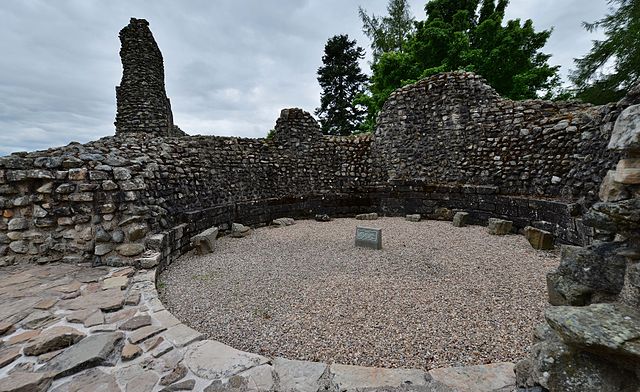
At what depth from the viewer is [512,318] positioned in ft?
9.17

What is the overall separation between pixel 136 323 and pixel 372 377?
Result: 2213mm

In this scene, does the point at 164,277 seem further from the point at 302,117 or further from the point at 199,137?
the point at 302,117

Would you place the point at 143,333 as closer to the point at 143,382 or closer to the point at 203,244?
the point at 143,382

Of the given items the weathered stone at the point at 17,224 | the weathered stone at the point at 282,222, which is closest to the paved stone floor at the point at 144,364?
the weathered stone at the point at 17,224

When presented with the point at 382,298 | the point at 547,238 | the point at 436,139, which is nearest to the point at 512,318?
the point at 382,298

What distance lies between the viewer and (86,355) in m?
2.05

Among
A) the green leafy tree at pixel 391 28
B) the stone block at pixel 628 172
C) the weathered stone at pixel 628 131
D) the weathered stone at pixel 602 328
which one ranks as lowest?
the weathered stone at pixel 602 328

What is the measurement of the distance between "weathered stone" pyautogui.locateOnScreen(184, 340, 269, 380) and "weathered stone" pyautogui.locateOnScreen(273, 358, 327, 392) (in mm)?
154

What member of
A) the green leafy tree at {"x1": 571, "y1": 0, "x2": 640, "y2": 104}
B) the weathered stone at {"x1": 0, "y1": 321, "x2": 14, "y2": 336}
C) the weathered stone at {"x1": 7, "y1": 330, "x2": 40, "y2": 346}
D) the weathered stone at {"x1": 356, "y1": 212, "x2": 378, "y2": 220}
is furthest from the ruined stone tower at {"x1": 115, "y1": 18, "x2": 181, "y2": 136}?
the green leafy tree at {"x1": 571, "y1": 0, "x2": 640, "y2": 104}

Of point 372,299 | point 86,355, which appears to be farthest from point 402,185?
point 86,355

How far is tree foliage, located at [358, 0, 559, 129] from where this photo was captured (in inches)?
479

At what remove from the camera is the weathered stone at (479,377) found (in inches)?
69.8

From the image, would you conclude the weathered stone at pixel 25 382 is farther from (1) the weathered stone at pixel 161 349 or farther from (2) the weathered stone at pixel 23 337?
(1) the weathered stone at pixel 161 349

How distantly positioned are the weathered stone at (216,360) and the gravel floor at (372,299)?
34cm
